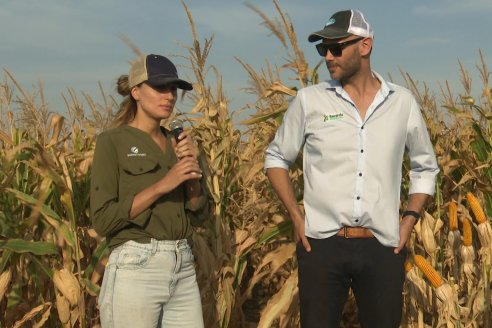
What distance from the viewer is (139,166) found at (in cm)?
306

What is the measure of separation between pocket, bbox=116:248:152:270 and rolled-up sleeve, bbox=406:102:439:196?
4.71 ft

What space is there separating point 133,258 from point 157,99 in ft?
2.36

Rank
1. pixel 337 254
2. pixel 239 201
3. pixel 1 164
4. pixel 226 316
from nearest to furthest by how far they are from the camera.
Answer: pixel 337 254, pixel 1 164, pixel 226 316, pixel 239 201

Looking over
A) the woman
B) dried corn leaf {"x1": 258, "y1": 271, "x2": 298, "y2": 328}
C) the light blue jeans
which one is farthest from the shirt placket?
dried corn leaf {"x1": 258, "y1": 271, "x2": 298, "y2": 328}

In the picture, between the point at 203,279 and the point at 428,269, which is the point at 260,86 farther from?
the point at 428,269

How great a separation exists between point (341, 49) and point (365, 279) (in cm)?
110

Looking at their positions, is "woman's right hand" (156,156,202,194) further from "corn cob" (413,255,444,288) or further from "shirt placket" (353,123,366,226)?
"corn cob" (413,255,444,288)

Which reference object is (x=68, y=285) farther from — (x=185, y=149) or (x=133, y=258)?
(x=185, y=149)

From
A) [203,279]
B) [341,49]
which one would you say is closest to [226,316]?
[203,279]

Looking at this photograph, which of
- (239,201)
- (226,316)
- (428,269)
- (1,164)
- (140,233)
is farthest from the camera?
(239,201)

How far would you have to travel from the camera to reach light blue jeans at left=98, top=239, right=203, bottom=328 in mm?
2963

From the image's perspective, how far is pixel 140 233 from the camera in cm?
301

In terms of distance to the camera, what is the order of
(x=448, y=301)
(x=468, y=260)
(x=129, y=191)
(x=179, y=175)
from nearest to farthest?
(x=179, y=175), (x=129, y=191), (x=448, y=301), (x=468, y=260)

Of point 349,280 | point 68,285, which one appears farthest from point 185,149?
point 68,285
